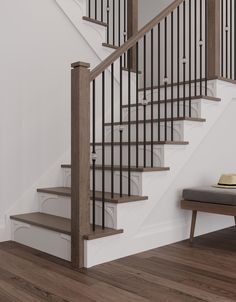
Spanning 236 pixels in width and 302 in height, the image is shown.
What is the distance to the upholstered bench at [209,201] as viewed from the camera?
9.43 feet

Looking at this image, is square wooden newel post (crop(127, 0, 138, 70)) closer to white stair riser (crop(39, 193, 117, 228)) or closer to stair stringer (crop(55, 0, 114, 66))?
stair stringer (crop(55, 0, 114, 66))

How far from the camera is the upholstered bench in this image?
2.87 metres

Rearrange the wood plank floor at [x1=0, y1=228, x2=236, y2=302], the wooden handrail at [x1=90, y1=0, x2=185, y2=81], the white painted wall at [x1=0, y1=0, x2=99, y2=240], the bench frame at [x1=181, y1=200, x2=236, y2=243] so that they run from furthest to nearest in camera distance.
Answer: the white painted wall at [x1=0, y1=0, x2=99, y2=240], the bench frame at [x1=181, y1=200, x2=236, y2=243], the wooden handrail at [x1=90, y1=0, x2=185, y2=81], the wood plank floor at [x1=0, y1=228, x2=236, y2=302]

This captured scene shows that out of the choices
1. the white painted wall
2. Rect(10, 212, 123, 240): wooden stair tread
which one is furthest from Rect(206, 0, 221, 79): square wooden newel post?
Rect(10, 212, 123, 240): wooden stair tread

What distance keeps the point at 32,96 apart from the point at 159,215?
1.52m

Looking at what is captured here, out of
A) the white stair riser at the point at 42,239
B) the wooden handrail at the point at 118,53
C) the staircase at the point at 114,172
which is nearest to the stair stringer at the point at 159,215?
the staircase at the point at 114,172

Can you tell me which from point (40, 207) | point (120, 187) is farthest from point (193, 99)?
point (40, 207)

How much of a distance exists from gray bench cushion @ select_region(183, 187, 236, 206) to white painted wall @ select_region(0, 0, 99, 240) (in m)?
1.26

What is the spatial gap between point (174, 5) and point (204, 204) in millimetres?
1695

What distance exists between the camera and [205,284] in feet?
7.25

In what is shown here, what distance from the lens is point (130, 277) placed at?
7.63ft

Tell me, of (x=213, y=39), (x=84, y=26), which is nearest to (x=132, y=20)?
(x=84, y=26)

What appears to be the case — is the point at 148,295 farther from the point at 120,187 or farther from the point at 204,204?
the point at 204,204

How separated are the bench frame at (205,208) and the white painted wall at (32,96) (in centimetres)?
125
